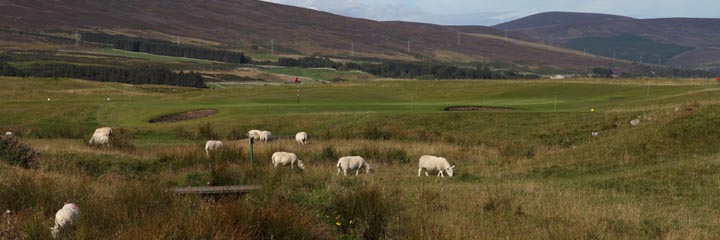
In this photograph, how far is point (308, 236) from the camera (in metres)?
9.62

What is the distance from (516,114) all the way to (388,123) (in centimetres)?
678

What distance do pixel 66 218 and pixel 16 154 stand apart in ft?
31.8

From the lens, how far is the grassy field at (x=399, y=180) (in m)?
9.85

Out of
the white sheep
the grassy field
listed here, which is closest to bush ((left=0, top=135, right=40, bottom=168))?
the grassy field

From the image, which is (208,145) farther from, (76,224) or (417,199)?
(76,224)

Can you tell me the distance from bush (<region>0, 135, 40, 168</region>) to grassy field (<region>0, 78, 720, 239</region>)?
48 centimetres

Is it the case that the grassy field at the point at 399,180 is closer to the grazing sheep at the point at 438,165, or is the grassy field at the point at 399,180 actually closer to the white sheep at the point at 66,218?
the white sheep at the point at 66,218

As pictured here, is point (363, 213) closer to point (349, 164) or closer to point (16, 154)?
point (349, 164)

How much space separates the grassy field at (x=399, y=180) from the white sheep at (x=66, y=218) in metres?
0.14

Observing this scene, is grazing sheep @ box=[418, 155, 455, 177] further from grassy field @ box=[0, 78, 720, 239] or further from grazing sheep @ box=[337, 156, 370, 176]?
grazing sheep @ box=[337, 156, 370, 176]

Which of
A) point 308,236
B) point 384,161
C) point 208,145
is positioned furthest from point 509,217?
point 208,145

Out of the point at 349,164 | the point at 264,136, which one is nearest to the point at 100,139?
the point at 264,136

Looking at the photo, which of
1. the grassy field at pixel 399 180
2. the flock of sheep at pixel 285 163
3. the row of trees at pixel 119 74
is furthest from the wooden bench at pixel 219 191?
the row of trees at pixel 119 74

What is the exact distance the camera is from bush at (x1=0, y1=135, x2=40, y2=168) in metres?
17.7
